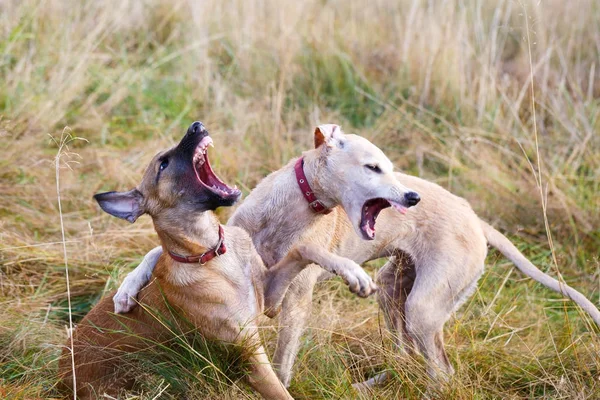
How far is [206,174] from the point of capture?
445 cm

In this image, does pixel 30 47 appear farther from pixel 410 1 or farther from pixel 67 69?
pixel 410 1

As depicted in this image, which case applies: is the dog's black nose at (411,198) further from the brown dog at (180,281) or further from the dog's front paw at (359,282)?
the brown dog at (180,281)

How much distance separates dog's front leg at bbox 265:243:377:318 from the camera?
3879 mm

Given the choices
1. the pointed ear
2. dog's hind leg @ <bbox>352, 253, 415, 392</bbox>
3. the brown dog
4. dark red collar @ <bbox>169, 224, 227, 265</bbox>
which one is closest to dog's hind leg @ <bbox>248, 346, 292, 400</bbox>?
the brown dog

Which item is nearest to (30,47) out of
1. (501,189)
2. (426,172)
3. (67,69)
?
(67,69)

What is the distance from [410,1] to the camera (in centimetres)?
895

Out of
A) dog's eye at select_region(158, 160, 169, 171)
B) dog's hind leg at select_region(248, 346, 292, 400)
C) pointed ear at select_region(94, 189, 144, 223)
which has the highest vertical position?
dog's eye at select_region(158, 160, 169, 171)

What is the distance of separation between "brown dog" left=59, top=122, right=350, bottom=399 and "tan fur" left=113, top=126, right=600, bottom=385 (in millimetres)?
226

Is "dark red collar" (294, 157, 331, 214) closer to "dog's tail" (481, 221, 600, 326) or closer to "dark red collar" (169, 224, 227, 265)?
"dark red collar" (169, 224, 227, 265)

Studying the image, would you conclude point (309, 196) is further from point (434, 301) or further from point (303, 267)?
point (434, 301)

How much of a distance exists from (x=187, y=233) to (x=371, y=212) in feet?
3.15

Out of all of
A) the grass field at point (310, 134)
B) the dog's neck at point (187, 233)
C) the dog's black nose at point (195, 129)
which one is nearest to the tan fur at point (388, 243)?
the grass field at point (310, 134)

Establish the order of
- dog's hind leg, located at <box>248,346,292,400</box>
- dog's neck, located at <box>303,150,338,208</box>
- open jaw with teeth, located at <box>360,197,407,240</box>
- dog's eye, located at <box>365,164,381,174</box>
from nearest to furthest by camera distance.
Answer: dog's hind leg, located at <box>248,346,292,400</box>
open jaw with teeth, located at <box>360,197,407,240</box>
dog's eye, located at <box>365,164,381,174</box>
dog's neck, located at <box>303,150,338,208</box>

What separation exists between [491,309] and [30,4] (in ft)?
16.9
